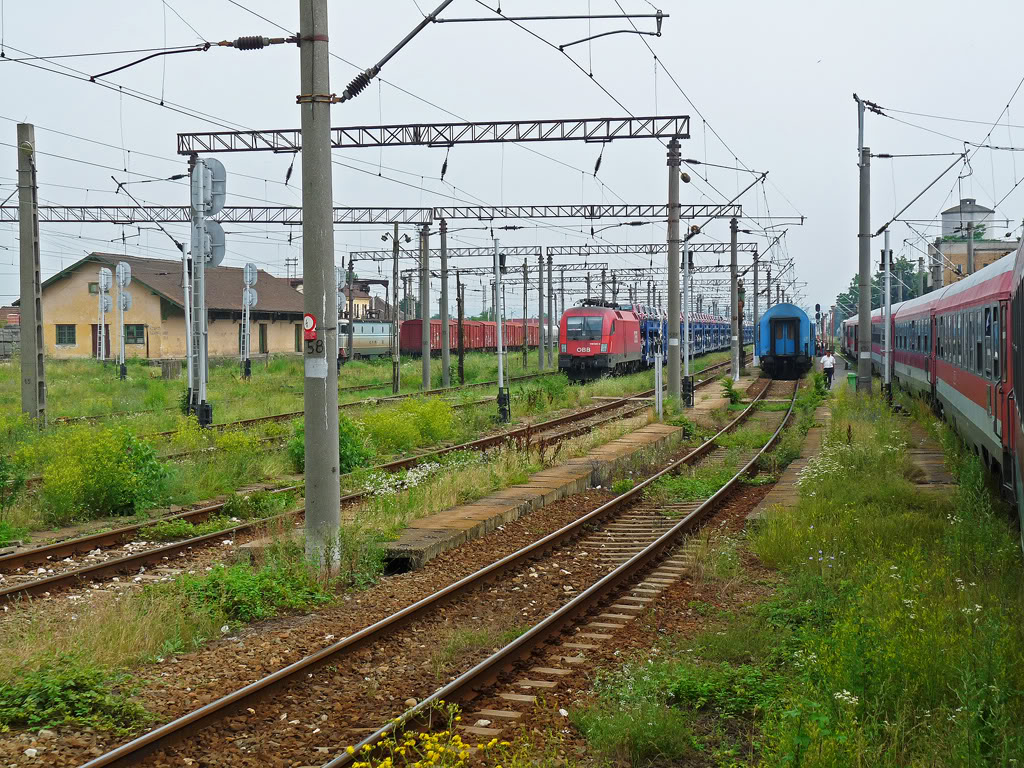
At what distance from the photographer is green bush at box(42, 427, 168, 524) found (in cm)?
1355

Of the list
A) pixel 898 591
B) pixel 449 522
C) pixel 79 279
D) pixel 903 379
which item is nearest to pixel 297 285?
pixel 79 279

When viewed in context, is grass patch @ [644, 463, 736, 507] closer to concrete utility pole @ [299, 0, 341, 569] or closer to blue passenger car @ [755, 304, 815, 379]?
concrete utility pole @ [299, 0, 341, 569]

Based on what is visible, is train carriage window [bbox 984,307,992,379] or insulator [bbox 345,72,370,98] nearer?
insulator [bbox 345,72,370,98]

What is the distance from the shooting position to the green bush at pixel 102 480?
13.6 meters

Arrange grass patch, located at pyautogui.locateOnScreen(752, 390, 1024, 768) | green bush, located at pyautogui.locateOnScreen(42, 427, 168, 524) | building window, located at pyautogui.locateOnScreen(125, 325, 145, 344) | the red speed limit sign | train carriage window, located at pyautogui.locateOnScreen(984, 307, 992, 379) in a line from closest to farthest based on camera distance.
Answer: grass patch, located at pyautogui.locateOnScreen(752, 390, 1024, 768), the red speed limit sign, train carriage window, located at pyautogui.locateOnScreen(984, 307, 992, 379), green bush, located at pyautogui.locateOnScreen(42, 427, 168, 524), building window, located at pyautogui.locateOnScreen(125, 325, 145, 344)

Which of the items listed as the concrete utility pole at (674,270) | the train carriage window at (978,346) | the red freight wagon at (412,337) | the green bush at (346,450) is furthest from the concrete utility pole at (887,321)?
the red freight wagon at (412,337)

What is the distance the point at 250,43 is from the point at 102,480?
630 cm

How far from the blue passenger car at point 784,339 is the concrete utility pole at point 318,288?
1467 inches

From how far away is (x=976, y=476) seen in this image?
41.0 ft

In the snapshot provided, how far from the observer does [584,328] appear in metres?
42.1

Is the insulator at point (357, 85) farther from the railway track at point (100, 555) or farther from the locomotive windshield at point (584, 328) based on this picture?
the locomotive windshield at point (584, 328)

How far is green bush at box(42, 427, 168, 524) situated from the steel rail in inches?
243

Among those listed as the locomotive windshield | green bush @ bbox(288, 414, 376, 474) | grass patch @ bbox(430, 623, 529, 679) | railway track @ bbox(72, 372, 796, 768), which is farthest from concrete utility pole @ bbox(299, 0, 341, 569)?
the locomotive windshield

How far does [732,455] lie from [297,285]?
60.1 m
